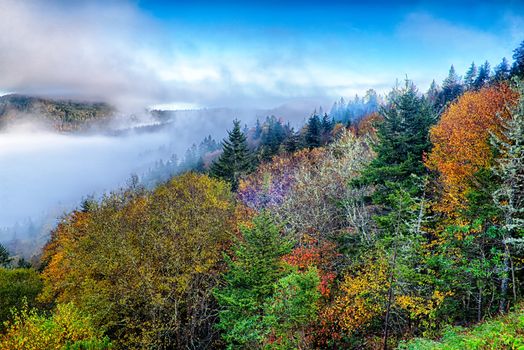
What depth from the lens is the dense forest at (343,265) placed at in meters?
17.1

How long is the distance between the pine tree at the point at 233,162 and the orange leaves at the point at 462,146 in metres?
34.9

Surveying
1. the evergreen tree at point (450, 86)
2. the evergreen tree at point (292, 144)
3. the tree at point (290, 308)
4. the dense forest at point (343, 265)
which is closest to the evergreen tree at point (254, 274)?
the dense forest at point (343, 265)

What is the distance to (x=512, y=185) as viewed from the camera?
55.4ft

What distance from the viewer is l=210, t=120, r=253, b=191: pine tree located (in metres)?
59.6

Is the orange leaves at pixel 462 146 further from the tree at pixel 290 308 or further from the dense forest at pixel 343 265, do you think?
the tree at pixel 290 308

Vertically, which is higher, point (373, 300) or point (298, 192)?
point (298, 192)

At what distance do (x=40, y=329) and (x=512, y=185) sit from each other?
26457 millimetres

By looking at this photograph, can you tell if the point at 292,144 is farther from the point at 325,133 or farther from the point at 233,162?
the point at 233,162

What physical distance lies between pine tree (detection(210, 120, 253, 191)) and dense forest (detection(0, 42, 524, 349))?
2173cm

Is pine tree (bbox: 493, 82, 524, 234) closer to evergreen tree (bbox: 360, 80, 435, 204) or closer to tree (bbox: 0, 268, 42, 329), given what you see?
evergreen tree (bbox: 360, 80, 435, 204)

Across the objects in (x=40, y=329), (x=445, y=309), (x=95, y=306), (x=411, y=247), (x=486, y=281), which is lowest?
(x=95, y=306)

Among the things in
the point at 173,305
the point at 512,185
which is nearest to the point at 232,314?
the point at 173,305

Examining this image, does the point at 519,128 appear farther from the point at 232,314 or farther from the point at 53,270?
the point at 53,270

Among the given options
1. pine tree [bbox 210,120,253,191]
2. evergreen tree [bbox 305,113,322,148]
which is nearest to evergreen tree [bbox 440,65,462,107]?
evergreen tree [bbox 305,113,322,148]
